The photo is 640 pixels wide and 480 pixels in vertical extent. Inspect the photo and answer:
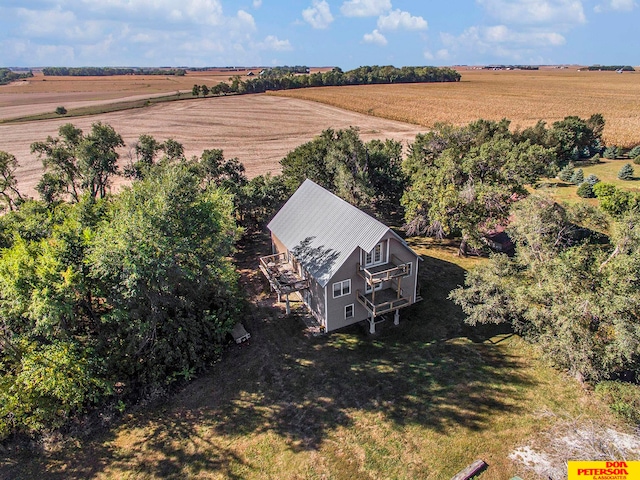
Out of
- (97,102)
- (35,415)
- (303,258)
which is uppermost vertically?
(97,102)

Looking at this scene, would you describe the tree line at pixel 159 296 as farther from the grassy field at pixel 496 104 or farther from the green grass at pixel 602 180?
the grassy field at pixel 496 104

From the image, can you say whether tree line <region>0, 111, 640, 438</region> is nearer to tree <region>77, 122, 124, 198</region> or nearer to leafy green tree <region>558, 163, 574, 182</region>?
tree <region>77, 122, 124, 198</region>

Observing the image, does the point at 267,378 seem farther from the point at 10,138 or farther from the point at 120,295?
the point at 10,138

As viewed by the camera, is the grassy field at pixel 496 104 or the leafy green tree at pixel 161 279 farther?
the grassy field at pixel 496 104

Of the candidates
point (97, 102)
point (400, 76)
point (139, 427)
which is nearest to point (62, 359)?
point (139, 427)

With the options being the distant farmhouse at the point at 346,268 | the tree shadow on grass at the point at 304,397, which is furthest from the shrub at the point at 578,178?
the distant farmhouse at the point at 346,268

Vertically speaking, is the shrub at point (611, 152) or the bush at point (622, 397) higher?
the shrub at point (611, 152)

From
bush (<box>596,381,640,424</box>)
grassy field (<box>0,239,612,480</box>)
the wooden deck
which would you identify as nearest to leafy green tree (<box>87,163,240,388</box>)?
grassy field (<box>0,239,612,480</box>)
